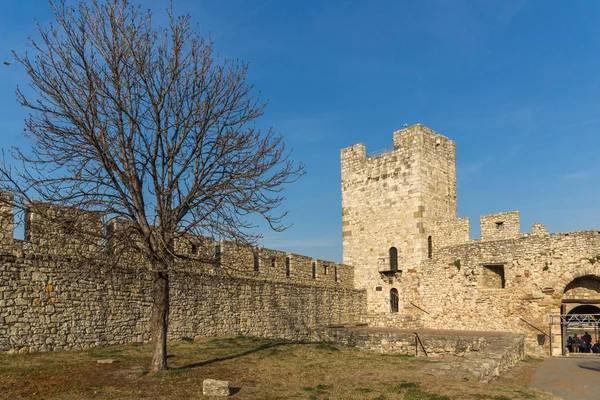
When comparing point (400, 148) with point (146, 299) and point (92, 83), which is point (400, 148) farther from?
point (92, 83)

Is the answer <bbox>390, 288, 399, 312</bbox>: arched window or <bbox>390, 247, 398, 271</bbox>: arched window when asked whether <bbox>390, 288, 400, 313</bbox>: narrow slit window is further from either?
<bbox>390, 247, 398, 271</bbox>: arched window

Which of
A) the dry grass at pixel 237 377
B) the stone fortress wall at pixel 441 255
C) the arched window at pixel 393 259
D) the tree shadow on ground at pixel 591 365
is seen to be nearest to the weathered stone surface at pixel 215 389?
the dry grass at pixel 237 377

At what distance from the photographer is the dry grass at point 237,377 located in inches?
349

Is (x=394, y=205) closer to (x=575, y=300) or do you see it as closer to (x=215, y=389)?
(x=575, y=300)

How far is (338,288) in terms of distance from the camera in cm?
2580

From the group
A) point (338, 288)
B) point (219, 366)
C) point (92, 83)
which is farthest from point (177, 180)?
point (338, 288)

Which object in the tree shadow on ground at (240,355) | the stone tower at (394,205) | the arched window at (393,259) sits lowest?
the tree shadow on ground at (240,355)

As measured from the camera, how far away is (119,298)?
566 inches

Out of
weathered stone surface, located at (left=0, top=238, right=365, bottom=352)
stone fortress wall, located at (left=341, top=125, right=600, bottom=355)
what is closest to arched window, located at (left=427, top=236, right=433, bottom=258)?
stone fortress wall, located at (left=341, top=125, right=600, bottom=355)

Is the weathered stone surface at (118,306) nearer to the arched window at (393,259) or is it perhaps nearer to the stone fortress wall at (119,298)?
the stone fortress wall at (119,298)

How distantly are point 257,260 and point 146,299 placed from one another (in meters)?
6.80

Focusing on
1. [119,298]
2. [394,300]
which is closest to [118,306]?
[119,298]

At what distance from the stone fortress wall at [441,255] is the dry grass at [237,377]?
842 cm

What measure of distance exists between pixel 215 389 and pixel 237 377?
177cm
